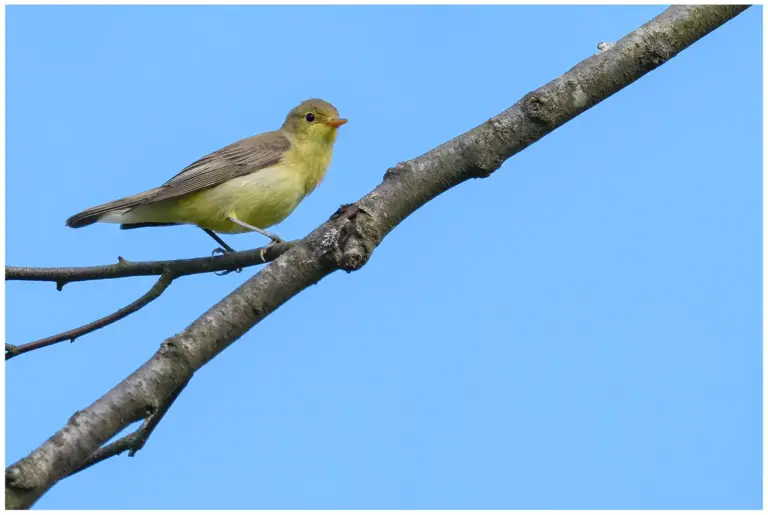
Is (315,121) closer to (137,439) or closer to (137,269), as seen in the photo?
(137,269)

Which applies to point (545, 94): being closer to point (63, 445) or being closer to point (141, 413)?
point (141, 413)

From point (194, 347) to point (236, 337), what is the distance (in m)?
0.21

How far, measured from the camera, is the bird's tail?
8.30 meters

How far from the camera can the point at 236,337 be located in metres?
4.03

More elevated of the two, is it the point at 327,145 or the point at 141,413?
the point at 327,145

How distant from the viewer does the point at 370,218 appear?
4.21 meters

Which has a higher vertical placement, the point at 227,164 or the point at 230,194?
the point at 227,164

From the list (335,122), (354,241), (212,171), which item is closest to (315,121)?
(335,122)

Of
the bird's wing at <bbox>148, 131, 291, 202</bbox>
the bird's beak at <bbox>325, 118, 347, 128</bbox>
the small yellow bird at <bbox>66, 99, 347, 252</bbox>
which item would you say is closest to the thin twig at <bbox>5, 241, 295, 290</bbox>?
the small yellow bird at <bbox>66, 99, 347, 252</bbox>

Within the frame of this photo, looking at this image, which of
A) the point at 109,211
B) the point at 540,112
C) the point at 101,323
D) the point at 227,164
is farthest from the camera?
the point at 227,164

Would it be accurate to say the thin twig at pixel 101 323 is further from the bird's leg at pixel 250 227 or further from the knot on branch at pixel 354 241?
the bird's leg at pixel 250 227

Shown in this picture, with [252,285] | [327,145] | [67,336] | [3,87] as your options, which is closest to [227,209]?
[327,145]

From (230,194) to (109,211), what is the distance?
1219 millimetres

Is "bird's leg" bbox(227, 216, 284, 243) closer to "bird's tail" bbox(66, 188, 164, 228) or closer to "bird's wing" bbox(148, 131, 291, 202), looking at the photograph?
"bird's wing" bbox(148, 131, 291, 202)
